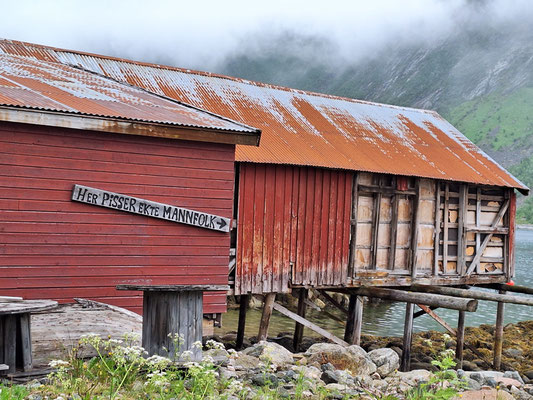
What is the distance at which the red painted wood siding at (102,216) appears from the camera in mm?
9617

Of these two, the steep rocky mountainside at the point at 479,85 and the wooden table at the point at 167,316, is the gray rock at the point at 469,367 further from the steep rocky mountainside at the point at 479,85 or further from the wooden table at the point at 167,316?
the steep rocky mountainside at the point at 479,85

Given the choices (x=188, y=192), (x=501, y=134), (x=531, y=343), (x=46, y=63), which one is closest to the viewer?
(x=188, y=192)

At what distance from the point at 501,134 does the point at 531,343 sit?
346 feet

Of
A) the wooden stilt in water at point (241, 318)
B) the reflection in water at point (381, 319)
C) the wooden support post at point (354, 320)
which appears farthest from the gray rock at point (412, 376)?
the reflection in water at point (381, 319)

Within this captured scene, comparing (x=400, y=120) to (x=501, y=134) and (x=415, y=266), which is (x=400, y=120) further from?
(x=501, y=134)

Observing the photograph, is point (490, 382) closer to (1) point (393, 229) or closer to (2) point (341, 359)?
(2) point (341, 359)

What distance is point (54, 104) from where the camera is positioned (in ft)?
31.8

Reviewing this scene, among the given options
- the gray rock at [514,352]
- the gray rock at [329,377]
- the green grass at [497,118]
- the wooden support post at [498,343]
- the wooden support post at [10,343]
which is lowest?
the gray rock at [514,352]

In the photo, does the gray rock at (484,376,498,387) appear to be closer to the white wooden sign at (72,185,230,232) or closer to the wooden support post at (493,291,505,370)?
the white wooden sign at (72,185,230,232)

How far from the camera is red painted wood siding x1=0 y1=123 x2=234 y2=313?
31.6 feet

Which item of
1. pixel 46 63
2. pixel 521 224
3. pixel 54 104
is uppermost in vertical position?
pixel 46 63

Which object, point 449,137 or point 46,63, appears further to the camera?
point 449,137

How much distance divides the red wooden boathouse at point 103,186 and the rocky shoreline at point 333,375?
2.08 m

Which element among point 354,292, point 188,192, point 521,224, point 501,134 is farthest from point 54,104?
point 501,134
